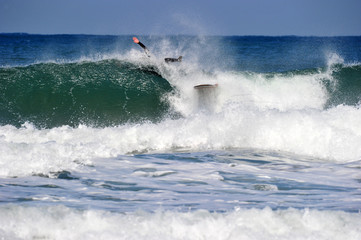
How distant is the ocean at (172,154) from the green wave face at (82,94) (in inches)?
1.6

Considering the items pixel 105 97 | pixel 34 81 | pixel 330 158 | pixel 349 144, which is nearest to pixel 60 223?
pixel 330 158

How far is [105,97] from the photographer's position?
14.7 metres

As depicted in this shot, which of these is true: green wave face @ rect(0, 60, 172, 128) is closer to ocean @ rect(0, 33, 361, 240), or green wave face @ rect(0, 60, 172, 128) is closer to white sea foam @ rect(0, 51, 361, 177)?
ocean @ rect(0, 33, 361, 240)

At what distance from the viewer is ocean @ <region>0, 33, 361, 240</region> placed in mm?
4609

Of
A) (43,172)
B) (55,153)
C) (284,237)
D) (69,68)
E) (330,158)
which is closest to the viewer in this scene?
(284,237)

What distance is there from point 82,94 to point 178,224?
10.8 meters

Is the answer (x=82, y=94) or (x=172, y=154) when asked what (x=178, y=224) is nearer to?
(x=172, y=154)

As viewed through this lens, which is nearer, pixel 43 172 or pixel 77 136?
pixel 43 172

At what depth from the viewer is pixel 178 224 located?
178 inches

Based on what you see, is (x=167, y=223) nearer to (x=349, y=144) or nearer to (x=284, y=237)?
(x=284, y=237)

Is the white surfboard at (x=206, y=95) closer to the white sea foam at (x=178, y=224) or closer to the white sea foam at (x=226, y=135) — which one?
the white sea foam at (x=226, y=135)

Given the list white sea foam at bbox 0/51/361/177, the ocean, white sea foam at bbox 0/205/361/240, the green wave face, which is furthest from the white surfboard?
white sea foam at bbox 0/205/361/240

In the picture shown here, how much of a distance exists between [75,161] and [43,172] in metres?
0.72

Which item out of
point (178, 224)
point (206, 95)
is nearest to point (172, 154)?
point (178, 224)
